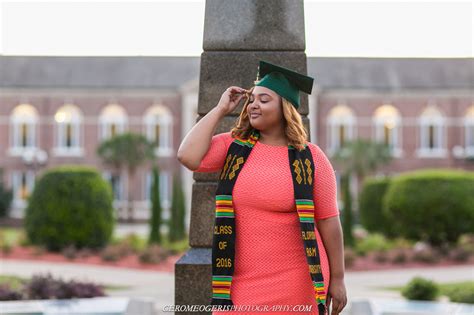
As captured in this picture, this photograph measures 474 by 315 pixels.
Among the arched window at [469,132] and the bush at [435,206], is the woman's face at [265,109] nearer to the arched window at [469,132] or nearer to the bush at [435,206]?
the bush at [435,206]

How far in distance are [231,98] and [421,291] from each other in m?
6.83

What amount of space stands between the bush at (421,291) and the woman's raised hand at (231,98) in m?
6.81

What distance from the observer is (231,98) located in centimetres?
369

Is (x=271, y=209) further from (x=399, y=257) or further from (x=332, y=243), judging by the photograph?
(x=399, y=257)

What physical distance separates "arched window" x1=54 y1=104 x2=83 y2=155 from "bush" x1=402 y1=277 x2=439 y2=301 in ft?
119

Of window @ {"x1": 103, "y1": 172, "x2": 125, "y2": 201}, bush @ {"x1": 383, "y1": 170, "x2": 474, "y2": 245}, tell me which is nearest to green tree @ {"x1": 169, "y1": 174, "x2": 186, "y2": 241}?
bush @ {"x1": 383, "y1": 170, "x2": 474, "y2": 245}

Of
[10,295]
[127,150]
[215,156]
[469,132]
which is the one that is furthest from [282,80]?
[469,132]

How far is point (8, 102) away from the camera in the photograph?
144ft

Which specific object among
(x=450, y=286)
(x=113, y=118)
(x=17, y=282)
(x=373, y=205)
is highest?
(x=113, y=118)

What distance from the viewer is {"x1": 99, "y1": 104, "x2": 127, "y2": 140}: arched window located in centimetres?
4406

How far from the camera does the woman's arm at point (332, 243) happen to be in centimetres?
348

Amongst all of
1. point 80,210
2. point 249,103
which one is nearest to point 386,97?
point 80,210

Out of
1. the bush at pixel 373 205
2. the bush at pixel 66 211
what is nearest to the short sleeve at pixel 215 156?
the bush at pixel 66 211

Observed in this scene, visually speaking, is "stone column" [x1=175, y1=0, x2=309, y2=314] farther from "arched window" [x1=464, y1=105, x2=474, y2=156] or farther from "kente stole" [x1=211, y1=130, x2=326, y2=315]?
"arched window" [x1=464, y1=105, x2=474, y2=156]
